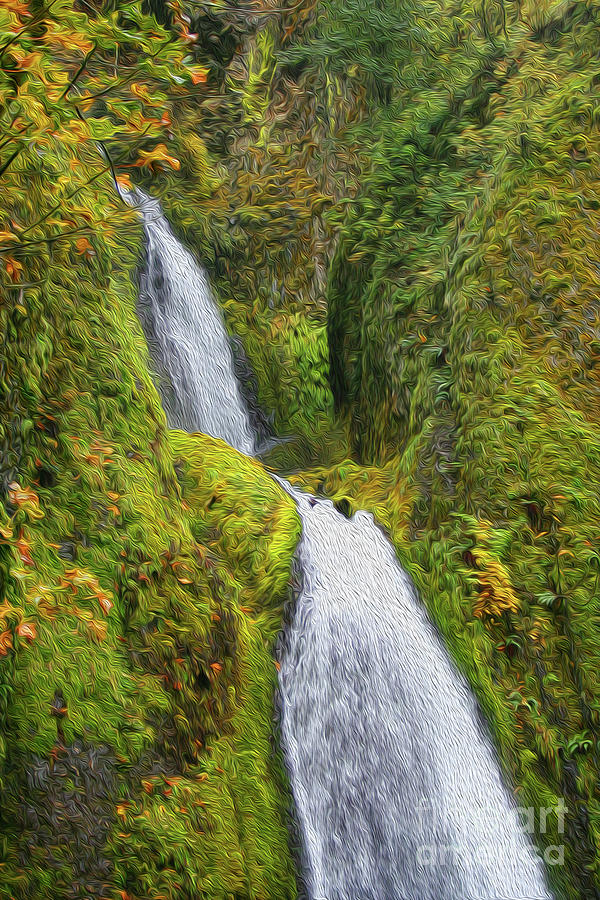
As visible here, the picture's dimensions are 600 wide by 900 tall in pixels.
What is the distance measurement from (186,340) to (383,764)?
451cm

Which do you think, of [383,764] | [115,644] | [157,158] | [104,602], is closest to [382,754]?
[383,764]

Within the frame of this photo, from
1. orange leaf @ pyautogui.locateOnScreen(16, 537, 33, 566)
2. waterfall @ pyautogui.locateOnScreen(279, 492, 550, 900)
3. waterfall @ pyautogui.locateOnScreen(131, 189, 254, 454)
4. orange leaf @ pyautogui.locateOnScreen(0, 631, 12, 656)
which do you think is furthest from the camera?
waterfall @ pyautogui.locateOnScreen(131, 189, 254, 454)

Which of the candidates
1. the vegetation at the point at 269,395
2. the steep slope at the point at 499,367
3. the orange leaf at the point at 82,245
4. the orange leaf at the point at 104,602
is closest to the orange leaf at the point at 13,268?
the vegetation at the point at 269,395

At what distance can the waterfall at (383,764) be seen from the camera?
555cm

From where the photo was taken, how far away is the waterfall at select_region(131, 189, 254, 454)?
7539 millimetres

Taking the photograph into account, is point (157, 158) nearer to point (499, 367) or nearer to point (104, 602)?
point (104, 602)

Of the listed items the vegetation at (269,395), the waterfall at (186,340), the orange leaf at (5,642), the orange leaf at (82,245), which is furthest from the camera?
the waterfall at (186,340)

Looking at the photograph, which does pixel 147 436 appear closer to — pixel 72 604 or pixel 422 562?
pixel 72 604

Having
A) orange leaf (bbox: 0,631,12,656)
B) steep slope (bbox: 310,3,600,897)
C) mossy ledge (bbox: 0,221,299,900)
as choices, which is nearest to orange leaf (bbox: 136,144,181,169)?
mossy ledge (bbox: 0,221,299,900)

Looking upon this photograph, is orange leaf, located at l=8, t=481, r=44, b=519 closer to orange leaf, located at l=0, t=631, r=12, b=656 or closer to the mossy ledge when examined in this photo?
the mossy ledge

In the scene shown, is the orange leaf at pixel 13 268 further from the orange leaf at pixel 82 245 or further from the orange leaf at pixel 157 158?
the orange leaf at pixel 157 158

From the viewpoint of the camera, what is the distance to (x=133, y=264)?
7562 mm

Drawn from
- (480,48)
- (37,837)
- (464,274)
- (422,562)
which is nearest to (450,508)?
(422,562)

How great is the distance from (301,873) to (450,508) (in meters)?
3.26
